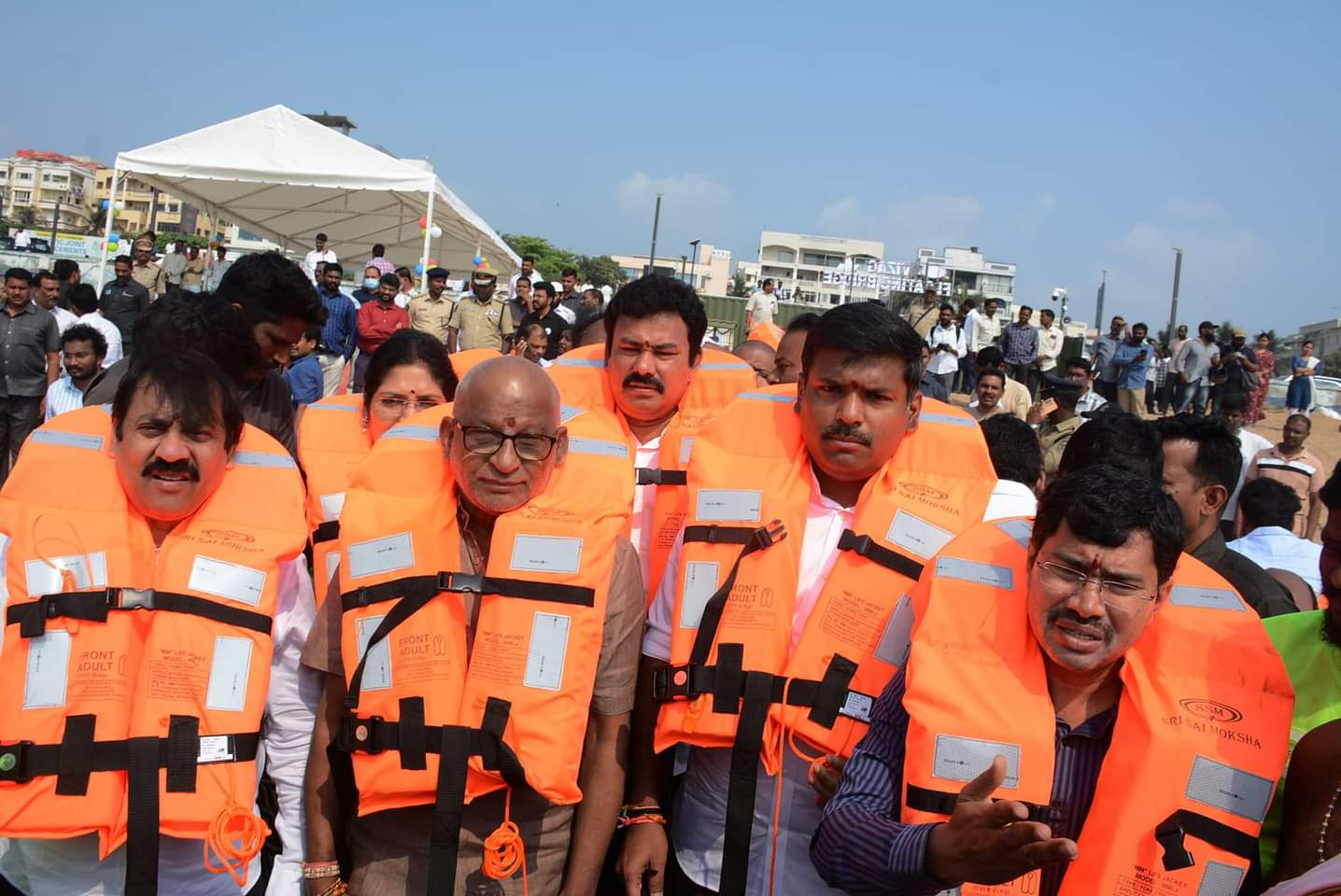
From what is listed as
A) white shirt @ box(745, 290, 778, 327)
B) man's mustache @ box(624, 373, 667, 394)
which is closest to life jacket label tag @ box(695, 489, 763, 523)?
man's mustache @ box(624, 373, 667, 394)

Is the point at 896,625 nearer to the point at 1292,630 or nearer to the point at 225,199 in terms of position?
the point at 1292,630

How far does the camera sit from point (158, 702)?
2549 mm

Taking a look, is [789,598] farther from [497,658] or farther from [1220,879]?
[1220,879]

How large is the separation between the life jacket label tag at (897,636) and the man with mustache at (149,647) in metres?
1.59

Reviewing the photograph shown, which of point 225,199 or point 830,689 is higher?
point 225,199

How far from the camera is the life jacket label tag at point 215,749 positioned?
2555 mm

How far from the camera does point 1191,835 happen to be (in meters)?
2.18

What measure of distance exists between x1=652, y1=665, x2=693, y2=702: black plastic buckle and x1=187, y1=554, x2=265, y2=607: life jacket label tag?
3.59ft

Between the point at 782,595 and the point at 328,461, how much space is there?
1.78m

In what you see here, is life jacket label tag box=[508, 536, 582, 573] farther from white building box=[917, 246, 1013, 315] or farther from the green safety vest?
white building box=[917, 246, 1013, 315]

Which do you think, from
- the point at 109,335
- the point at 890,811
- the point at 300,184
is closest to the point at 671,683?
the point at 890,811

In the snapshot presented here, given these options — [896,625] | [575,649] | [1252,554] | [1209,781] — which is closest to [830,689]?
[896,625]

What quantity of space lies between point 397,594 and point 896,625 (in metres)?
1.33

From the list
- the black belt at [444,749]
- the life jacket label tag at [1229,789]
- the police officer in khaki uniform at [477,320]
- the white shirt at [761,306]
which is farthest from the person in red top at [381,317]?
the life jacket label tag at [1229,789]
